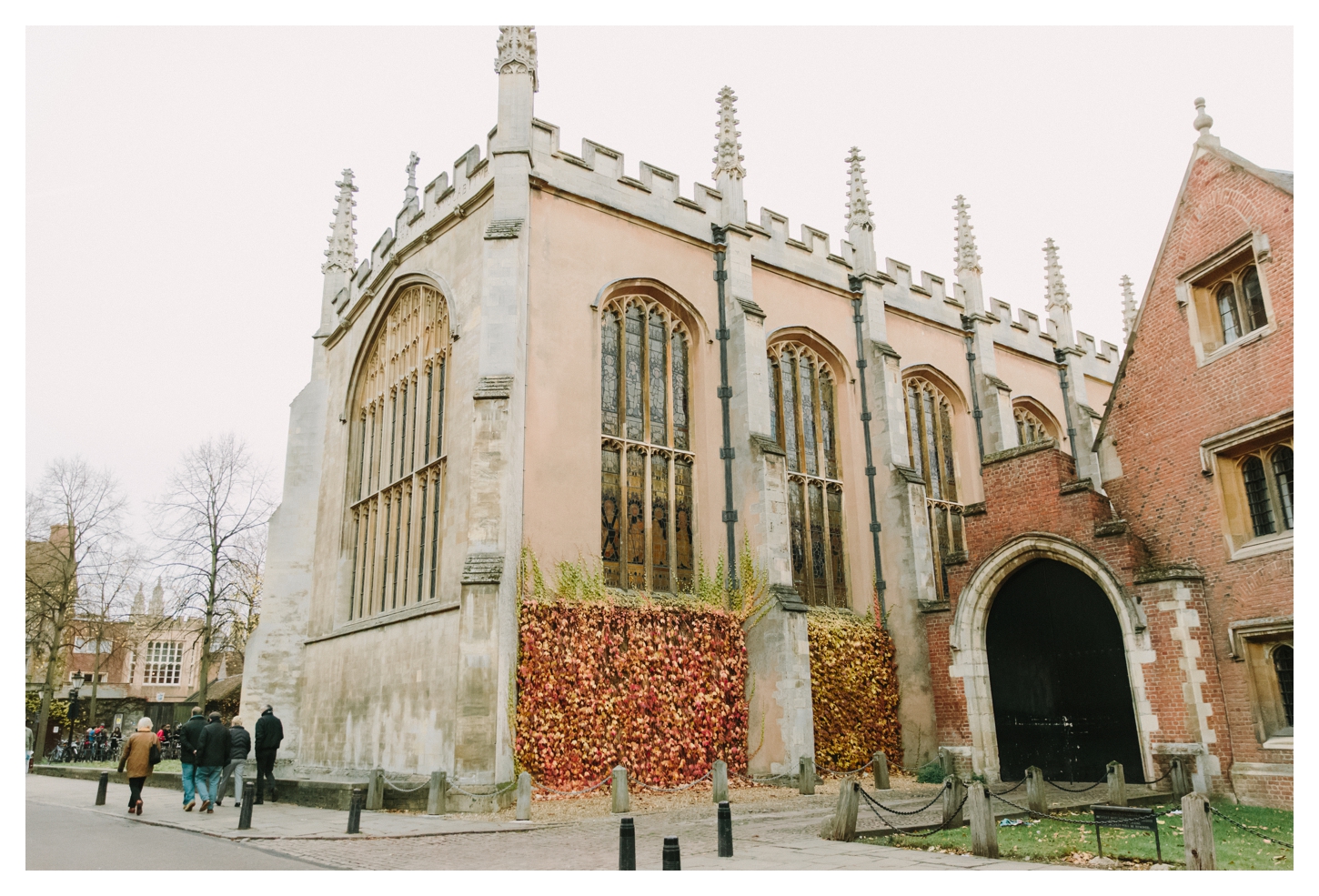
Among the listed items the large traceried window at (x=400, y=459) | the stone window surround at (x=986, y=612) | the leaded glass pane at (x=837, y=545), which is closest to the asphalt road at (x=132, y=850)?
the large traceried window at (x=400, y=459)

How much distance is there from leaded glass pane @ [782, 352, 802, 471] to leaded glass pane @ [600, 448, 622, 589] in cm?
447

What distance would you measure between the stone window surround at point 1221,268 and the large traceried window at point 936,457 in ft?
26.8

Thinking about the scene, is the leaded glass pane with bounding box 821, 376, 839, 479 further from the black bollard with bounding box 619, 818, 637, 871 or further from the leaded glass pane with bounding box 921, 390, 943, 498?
the black bollard with bounding box 619, 818, 637, 871

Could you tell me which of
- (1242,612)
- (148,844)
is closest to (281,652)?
→ (148,844)

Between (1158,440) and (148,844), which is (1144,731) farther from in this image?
(148,844)

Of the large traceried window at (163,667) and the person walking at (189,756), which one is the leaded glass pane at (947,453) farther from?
the large traceried window at (163,667)

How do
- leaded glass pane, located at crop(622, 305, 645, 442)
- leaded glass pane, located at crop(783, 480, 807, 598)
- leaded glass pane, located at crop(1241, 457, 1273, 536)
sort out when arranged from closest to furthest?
1. leaded glass pane, located at crop(1241, 457, 1273, 536)
2. leaded glass pane, located at crop(622, 305, 645, 442)
3. leaded glass pane, located at crop(783, 480, 807, 598)

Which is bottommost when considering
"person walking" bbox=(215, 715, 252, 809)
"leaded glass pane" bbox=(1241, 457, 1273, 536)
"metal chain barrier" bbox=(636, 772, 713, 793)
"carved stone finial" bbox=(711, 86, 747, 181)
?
"metal chain barrier" bbox=(636, 772, 713, 793)

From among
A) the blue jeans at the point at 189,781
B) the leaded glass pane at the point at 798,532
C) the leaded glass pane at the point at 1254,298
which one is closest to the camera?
the leaded glass pane at the point at 1254,298

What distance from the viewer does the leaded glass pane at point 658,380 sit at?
17391 millimetres

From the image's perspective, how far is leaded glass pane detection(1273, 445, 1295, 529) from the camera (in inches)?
478

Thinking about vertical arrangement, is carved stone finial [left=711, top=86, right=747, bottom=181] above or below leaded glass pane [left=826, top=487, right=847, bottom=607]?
above

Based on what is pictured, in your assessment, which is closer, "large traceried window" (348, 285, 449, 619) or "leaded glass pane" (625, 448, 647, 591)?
"leaded glass pane" (625, 448, 647, 591)

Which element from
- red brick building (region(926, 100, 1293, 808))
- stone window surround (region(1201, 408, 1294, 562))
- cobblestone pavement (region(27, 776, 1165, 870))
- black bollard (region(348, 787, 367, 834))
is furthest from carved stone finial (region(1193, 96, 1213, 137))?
black bollard (region(348, 787, 367, 834))
